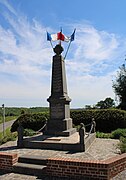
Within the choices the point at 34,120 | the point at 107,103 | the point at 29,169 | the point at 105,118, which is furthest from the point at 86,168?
the point at 107,103

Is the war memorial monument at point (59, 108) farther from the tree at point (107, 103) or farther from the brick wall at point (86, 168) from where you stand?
the tree at point (107, 103)

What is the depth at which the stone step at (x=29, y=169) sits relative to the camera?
7.02m

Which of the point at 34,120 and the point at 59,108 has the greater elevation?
the point at 59,108

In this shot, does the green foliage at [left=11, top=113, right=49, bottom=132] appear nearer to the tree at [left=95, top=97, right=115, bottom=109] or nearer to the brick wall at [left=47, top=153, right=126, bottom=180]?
the brick wall at [left=47, top=153, right=126, bottom=180]

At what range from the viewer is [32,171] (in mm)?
7148

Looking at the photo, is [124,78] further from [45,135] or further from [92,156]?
[92,156]

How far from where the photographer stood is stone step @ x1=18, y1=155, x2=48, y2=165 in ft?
24.7

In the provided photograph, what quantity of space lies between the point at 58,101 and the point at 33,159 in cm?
438

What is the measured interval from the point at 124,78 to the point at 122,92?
2.34 meters

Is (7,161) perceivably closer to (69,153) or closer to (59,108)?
(69,153)

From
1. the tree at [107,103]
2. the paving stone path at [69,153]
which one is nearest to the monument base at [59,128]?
the paving stone path at [69,153]

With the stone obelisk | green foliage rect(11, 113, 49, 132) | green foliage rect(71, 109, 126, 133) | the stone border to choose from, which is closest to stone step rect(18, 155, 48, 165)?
the stone border

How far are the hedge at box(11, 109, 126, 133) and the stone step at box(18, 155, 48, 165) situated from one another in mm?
10928

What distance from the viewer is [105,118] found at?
1906cm
